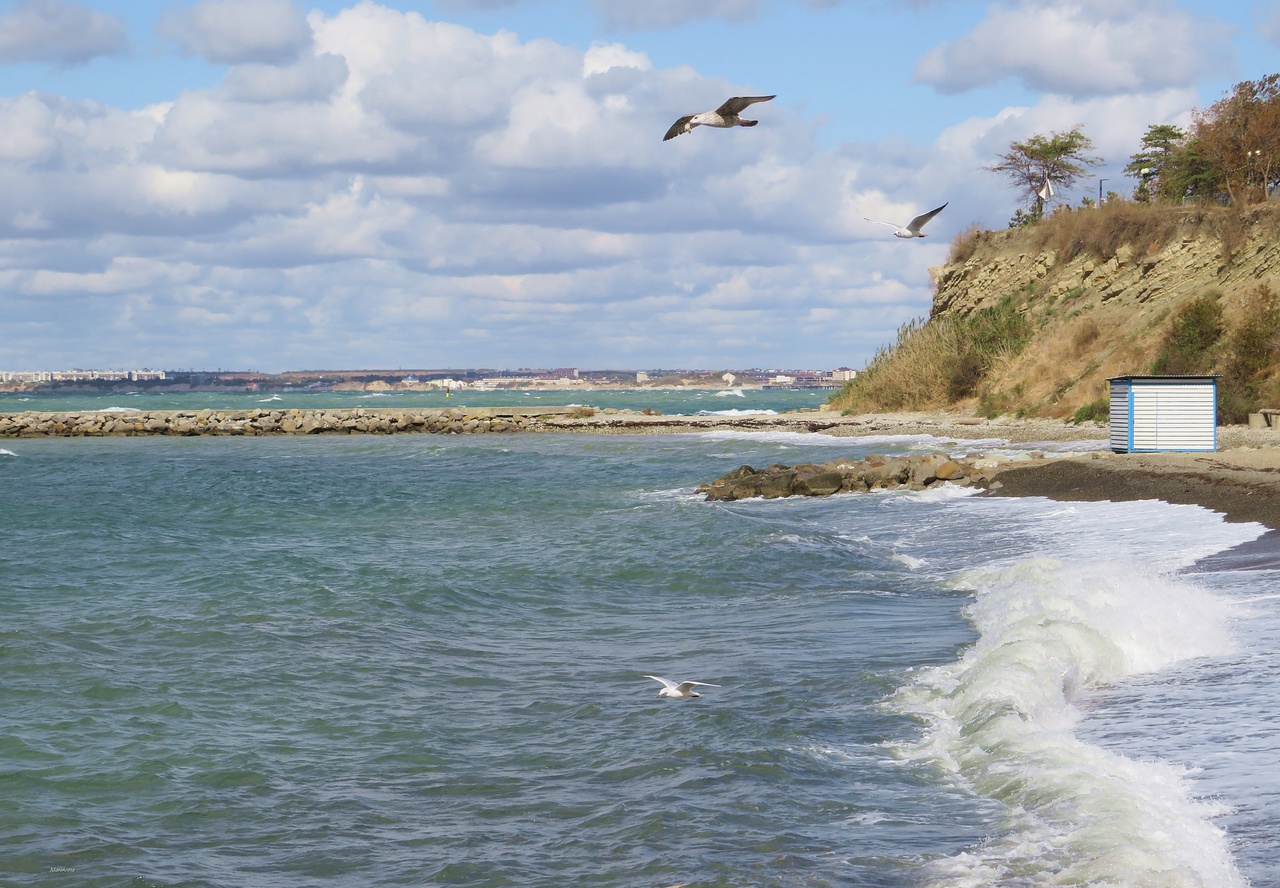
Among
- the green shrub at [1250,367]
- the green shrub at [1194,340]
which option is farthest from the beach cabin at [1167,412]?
the green shrub at [1194,340]

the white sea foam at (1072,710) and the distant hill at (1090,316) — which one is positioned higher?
the distant hill at (1090,316)

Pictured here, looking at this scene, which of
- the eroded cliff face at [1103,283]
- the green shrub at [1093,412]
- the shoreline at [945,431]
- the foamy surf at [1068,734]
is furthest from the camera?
the eroded cliff face at [1103,283]

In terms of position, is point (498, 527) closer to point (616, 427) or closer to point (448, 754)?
point (448, 754)

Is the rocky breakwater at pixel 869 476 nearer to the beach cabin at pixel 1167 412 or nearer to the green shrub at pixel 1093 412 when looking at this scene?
the beach cabin at pixel 1167 412

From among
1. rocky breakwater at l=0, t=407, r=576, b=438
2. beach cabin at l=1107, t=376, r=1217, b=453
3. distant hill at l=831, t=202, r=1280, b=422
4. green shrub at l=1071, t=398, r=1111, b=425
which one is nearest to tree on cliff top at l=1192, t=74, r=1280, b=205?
distant hill at l=831, t=202, r=1280, b=422

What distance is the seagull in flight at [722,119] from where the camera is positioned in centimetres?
1322

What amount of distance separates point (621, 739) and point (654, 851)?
2.40m

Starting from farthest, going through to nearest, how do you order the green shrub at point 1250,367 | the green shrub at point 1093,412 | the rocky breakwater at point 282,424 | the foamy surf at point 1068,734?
the rocky breakwater at point 282,424 < the green shrub at point 1093,412 < the green shrub at point 1250,367 < the foamy surf at point 1068,734

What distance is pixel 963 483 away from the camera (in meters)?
28.1

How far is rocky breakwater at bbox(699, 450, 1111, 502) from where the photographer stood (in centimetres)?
2872

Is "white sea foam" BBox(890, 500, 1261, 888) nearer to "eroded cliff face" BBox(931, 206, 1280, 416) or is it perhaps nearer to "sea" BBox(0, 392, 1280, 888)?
"sea" BBox(0, 392, 1280, 888)

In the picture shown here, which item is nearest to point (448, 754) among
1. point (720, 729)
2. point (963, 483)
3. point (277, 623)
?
point (720, 729)

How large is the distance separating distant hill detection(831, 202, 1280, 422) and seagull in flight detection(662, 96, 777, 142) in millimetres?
25138

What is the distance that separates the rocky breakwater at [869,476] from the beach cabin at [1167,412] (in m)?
1.81
